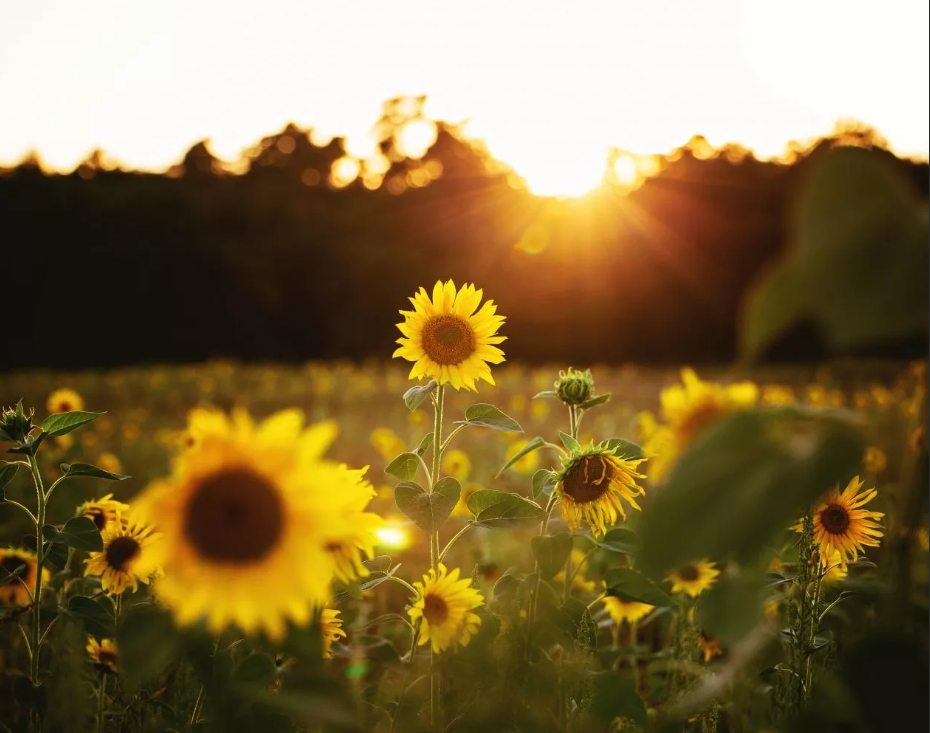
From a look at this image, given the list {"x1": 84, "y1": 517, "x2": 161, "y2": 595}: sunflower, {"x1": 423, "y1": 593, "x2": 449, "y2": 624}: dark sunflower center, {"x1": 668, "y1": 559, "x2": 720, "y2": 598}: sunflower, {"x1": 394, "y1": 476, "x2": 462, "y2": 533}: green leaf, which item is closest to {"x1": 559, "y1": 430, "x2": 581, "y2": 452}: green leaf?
{"x1": 394, "y1": 476, "x2": 462, "y2": 533}: green leaf

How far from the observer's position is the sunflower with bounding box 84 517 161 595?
129 cm

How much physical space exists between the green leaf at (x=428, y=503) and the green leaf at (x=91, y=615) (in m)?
0.53

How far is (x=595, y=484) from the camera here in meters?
1.24

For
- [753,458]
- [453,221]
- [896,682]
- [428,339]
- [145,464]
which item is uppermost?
[453,221]

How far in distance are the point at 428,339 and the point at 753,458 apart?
35.4 inches

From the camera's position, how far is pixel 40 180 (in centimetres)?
1709

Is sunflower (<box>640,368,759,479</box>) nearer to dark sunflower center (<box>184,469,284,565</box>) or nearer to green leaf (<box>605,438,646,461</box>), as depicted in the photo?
green leaf (<box>605,438,646,461</box>)

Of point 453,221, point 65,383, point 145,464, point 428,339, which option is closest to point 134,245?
point 453,221

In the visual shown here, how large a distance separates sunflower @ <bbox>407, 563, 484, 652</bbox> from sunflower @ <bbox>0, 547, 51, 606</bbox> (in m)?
0.77

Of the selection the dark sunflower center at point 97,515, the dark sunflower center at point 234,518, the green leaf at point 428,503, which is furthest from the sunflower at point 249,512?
the dark sunflower center at point 97,515

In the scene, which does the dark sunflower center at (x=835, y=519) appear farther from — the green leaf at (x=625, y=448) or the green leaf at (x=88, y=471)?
the green leaf at (x=88, y=471)

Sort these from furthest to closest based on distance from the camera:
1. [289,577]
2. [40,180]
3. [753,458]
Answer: [40,180] < [289,577] < [753,458]

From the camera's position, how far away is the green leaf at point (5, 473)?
1.10 meters

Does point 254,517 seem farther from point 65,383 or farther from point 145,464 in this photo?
point 65,383
